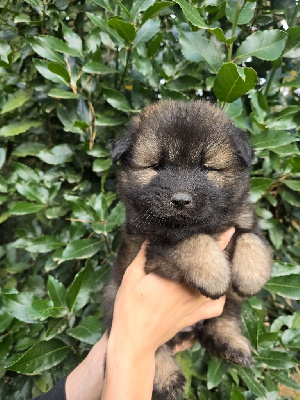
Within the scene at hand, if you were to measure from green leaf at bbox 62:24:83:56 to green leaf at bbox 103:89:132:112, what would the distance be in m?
0.27

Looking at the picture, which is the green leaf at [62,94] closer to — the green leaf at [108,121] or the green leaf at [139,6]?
the green leaf at [108,121]

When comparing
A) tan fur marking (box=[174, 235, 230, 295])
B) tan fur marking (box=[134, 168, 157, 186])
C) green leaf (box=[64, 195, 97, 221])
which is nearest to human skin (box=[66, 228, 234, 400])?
tan fur marking (box=[174, 235, 230, 295])

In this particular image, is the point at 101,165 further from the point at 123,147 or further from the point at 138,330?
the point at 138,330

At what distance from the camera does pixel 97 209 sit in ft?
7.56

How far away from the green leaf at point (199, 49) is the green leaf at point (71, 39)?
25.1 inches

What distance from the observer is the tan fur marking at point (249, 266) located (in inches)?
75.9

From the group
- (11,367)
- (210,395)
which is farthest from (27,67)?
(210,395)

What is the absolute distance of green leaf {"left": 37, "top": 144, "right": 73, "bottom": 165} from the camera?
2.48 m

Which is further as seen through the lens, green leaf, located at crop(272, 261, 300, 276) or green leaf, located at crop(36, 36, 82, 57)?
green leaf, located at crop(272, 261, 300, 276)

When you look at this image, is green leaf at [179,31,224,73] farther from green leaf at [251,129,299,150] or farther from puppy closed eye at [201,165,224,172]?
puppy closed eye at [201,165,224,172]

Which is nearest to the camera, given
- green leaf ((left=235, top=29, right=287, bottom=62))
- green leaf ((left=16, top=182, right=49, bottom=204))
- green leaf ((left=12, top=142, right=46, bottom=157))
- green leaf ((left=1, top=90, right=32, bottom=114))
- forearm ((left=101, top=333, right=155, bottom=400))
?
forearm ((left=101, top=333, right=155, bottom=400))

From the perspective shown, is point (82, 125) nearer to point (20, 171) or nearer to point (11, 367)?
point (20, 171)

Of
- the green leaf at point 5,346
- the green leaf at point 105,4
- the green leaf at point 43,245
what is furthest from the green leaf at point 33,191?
the green leaf at point 105,4

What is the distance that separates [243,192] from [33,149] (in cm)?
141
